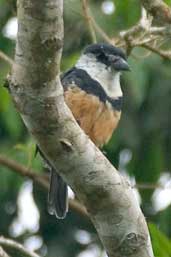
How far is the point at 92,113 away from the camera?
15.5 feet

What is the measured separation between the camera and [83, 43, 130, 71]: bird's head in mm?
4727

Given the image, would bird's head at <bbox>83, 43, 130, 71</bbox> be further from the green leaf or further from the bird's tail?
the green leaf

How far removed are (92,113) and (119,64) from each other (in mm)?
274

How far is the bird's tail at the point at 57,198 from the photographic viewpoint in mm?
4512

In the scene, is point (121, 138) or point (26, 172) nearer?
point (26, 172)

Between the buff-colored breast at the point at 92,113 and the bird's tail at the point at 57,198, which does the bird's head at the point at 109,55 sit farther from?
the bird's tail at the point at 57,198

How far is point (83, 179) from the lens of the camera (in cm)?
331

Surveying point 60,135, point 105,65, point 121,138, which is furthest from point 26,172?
point 60,135

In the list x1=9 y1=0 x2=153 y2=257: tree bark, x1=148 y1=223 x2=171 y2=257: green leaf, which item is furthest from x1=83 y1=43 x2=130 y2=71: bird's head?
x1=9 y1=0 x2=153 y2=257: tree bark

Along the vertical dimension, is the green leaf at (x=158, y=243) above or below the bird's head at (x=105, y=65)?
below

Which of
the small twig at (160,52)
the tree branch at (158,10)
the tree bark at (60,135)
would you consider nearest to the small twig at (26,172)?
the small twig at (160,52)

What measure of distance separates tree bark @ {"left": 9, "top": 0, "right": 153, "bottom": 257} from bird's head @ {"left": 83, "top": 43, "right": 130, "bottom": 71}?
1386 mm

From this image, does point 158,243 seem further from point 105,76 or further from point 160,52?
point 105,76

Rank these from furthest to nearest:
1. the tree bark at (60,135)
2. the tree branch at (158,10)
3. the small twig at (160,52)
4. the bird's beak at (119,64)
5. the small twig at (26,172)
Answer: the small twig at (26,172) → the bird's beak at (119,64) → the small twig at (160,52) → the tree branch at (158,10) → the tree bark at (60,135)
